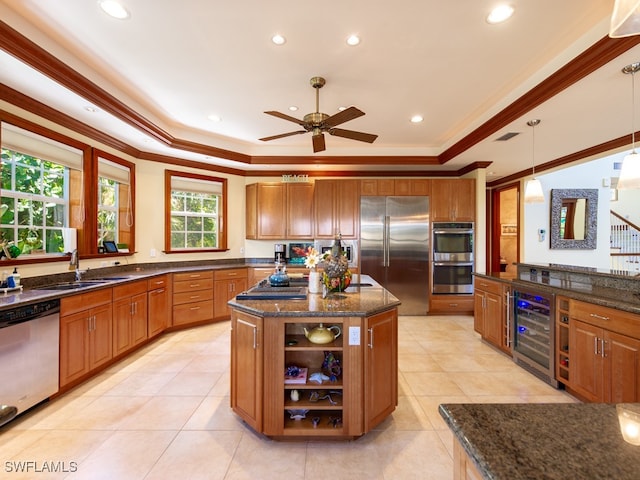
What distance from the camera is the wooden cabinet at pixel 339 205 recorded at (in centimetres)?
529

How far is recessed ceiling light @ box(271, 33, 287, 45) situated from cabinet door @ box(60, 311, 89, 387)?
293cm

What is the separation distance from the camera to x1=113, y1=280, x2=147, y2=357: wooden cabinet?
3.30 m

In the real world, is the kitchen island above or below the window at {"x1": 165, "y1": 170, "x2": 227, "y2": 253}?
below

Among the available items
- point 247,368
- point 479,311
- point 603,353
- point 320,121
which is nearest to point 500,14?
point 320,121

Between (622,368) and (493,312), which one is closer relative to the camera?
(622,368)

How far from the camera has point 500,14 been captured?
215 cm

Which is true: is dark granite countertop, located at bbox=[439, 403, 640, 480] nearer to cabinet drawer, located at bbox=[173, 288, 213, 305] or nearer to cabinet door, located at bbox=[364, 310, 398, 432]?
cabinet door, located at bbox=[364, 310, 398, 432]

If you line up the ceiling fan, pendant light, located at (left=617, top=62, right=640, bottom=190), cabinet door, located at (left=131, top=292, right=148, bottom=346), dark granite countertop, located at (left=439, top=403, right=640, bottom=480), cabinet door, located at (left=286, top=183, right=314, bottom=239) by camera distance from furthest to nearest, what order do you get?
cabinet door, located at (left=286, top=183, right=314, bottom=239) → cabinet door, located at (left=131, top=292, right=148, bottom=346) → the ceiling fan → pendant light, located at (left=617, top=62, right=640, bottom=190) → dark granite countertop, located at (left=439, top=403, right=640, bottom=480)

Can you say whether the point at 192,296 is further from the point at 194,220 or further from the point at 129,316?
the point at 194,220

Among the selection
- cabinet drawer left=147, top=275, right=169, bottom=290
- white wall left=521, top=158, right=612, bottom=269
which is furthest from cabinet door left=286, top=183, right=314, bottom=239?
white wall left=521, top=158, right=612, bottom=269

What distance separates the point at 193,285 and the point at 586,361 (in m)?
4.64

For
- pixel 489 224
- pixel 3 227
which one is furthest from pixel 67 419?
pixel 489 224

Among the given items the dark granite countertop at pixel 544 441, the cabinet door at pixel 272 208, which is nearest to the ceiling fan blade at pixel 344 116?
the dark granite countertop at pixel 544 441

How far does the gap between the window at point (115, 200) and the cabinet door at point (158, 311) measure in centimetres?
92
